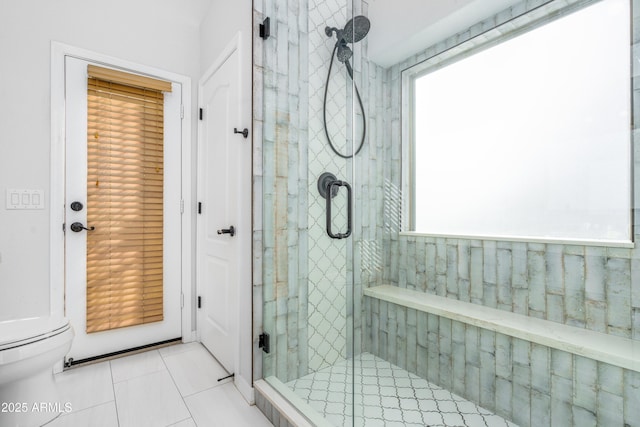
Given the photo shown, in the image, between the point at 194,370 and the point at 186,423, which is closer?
the point at 186,423

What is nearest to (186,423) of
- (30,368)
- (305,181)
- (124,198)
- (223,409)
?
(223,409)

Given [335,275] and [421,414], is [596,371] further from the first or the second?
[335,275]

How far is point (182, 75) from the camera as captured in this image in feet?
8.09

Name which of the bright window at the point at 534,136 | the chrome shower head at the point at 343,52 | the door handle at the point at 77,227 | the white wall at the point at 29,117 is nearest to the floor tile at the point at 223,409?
the white wall at the point at 29,117

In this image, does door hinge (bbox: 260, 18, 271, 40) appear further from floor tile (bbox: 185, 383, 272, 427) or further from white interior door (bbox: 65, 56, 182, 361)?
floor tile (bbox: 185, 383, 272, 427)

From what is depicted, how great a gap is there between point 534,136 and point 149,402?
2523mm

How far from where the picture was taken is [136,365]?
2.07 metres

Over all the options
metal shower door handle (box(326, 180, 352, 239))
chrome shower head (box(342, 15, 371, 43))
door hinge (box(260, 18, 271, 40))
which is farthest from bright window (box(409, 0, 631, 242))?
door hinge (box(260, 18, 271, 40))

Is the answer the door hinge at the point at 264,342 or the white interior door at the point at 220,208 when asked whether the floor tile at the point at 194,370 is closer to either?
the white interior door at the point at 220,208

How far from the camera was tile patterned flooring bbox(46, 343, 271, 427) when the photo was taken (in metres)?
1.52

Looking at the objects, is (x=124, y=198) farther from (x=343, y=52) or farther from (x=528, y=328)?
(x=528, y=328)

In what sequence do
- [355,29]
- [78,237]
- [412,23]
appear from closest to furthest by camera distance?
[355,29] → [412,23] → [78,237]

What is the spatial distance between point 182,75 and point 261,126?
1198 millimetres

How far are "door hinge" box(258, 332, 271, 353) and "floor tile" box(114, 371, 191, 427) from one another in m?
0.46
